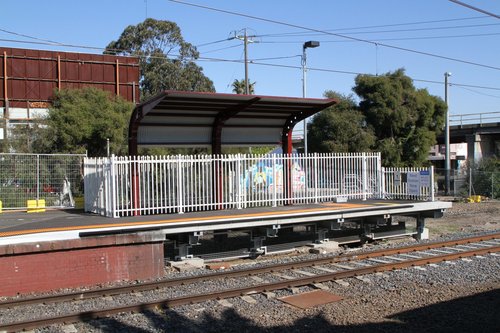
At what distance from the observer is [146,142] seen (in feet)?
54.7

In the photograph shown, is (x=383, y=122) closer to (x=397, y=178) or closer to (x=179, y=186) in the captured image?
(x=397, y=178)

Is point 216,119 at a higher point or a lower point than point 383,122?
lower

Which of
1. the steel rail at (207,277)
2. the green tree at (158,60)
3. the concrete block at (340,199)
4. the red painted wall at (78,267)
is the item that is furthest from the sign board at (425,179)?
the green tree at (158,60)

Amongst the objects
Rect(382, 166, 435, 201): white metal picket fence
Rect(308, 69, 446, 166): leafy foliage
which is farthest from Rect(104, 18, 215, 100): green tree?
Rect(382, 166, 435, 201): white metal picket fence

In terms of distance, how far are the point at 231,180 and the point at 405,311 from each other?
28.0 feet

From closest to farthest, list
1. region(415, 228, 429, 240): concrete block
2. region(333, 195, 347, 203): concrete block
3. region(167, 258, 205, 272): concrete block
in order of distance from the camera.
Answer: region(167, 258, 205, 272): concrete block < region(415, 228, 429, 240): concrete block < region(333, 195, 347, 203): concrete block

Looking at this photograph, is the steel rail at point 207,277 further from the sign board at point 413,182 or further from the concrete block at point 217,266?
the sign board at point 413,182

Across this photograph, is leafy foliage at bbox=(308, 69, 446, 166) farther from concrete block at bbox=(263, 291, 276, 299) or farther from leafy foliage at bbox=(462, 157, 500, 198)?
concrete block at bbox=(263, 291, 276, 299)

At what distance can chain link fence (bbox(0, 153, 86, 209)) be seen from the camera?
2066 cm

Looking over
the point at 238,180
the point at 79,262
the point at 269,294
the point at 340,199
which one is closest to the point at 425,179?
the point at 340,199

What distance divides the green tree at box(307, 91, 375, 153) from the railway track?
1886 cm

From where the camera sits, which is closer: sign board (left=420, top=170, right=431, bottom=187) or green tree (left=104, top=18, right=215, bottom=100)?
sign board (left=420, top=170, right=431, bottom=187)

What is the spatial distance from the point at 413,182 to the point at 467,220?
18.2 ft

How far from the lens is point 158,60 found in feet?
183
